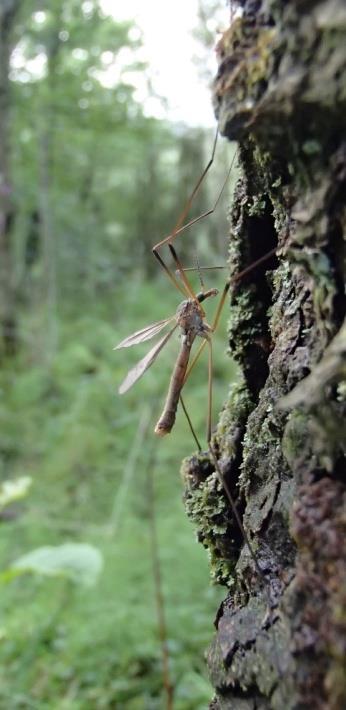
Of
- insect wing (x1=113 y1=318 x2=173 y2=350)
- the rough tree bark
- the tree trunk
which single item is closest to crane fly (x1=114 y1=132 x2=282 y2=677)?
insect wing (x1=113 y1=318 x2=173 y2=350)

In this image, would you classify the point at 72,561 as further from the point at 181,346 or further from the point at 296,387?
the point at 296,387

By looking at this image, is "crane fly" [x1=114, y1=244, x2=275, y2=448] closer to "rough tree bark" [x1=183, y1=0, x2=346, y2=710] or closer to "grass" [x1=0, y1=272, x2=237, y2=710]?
"rough tree bark" [x1=183, y1=0, x2=346, y2=710]

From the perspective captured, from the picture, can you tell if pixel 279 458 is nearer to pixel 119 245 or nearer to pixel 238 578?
pixel 238 578

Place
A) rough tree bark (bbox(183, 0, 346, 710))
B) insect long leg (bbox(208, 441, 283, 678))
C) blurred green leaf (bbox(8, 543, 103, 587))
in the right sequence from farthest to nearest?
blurred green leaf (bbox(8, 543, 103, 587)) → insect long leg (bbox(208, 441, 283, 678)) → rough tree bark (bbox(183, 0, 346, 710))

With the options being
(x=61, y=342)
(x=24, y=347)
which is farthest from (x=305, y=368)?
(x=61, y=342)

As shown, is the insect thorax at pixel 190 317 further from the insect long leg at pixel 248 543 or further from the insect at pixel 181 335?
the insect long leg at pixel 248 543

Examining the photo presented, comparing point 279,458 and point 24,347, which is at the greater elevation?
point 24,347

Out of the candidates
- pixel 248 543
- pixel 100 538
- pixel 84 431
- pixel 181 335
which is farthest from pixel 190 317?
pixel 84 431
